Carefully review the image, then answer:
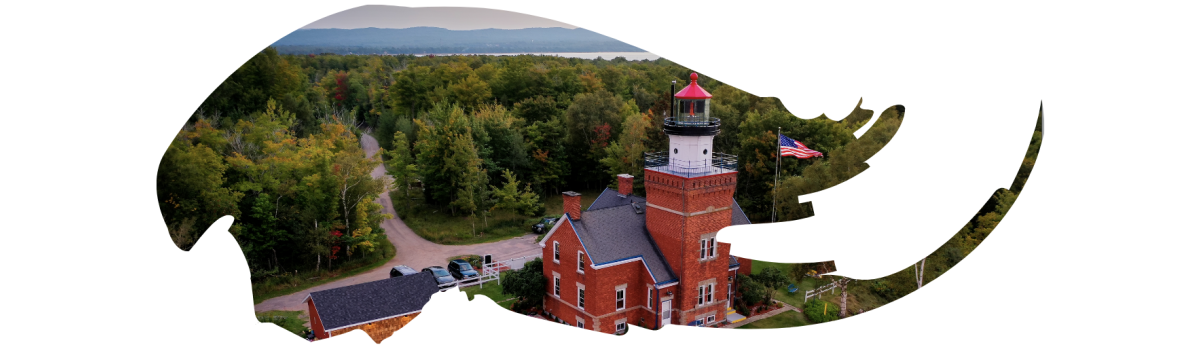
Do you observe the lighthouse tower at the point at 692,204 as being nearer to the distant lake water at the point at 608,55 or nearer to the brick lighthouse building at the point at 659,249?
the brick lighthouse building at the point at 659,249

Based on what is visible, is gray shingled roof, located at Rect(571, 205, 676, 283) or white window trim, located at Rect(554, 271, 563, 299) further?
white window trim, located at Rect(554, 271, 563, 299)

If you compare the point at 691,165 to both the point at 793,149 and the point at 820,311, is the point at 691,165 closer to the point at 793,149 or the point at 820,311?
the point at 793,149

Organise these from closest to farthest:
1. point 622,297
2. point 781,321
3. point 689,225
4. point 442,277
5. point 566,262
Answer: point 689,225 → point 622,297 → point 442,277 → point 566,262 → point 781,321


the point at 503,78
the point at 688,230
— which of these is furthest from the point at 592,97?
the point at 688,230

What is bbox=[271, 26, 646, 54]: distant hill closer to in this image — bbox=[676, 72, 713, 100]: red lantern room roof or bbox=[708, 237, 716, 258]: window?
bbox=[676, 72, 713, 100]: red lantern room roof

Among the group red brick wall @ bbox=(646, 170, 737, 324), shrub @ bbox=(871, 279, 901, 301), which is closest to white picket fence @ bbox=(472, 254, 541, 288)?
red brick wall @ bbox=(646, 170, 737, 324)

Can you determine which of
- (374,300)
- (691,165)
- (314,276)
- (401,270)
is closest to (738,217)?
(691,165)
